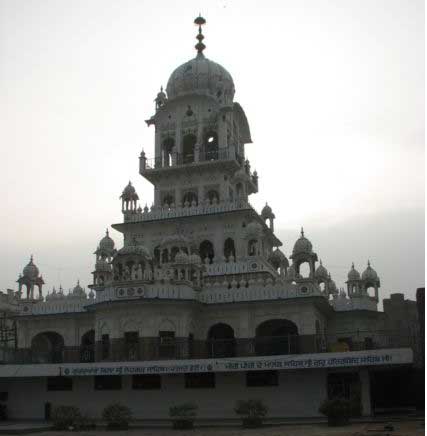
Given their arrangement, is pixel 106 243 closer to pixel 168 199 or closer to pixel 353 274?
pixel 168 199

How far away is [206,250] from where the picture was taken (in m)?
47.1

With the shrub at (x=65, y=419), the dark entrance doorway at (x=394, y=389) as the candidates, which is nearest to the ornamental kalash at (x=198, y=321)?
the dark entrance doorway at (x=394, y=389)

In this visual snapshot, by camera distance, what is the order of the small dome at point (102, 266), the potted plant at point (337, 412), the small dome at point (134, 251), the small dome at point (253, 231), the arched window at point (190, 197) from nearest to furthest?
1. the potted plant at point (337, 412)
2. the small dome at point (134, 251)
3. the small dome at point (253, 231)
4. the small dome at point (102, 266)
5. the arched window at point (190, 197)

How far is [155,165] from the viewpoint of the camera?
168ft

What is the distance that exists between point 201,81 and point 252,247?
51.4ft

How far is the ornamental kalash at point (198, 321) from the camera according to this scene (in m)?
35.9

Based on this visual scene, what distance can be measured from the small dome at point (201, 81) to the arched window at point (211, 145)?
113 inches

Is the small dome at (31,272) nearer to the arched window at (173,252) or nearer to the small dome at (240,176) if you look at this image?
the arched window at (173,252)

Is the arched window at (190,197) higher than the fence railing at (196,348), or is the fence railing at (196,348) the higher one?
the arched window at (190,197)

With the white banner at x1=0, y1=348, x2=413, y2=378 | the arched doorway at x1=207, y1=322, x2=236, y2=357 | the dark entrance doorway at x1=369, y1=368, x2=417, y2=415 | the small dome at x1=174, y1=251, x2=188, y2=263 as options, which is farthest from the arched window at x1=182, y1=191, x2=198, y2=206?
the dark entrance doorway at x1=369, y1=368, x2=417, y2=415

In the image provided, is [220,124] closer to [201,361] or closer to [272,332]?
[272,332]

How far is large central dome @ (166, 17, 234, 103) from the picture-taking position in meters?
52.7

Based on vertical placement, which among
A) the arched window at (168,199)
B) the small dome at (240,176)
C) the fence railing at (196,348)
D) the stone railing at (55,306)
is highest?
the small dome at (240,176)

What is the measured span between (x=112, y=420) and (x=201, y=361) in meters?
5.68
